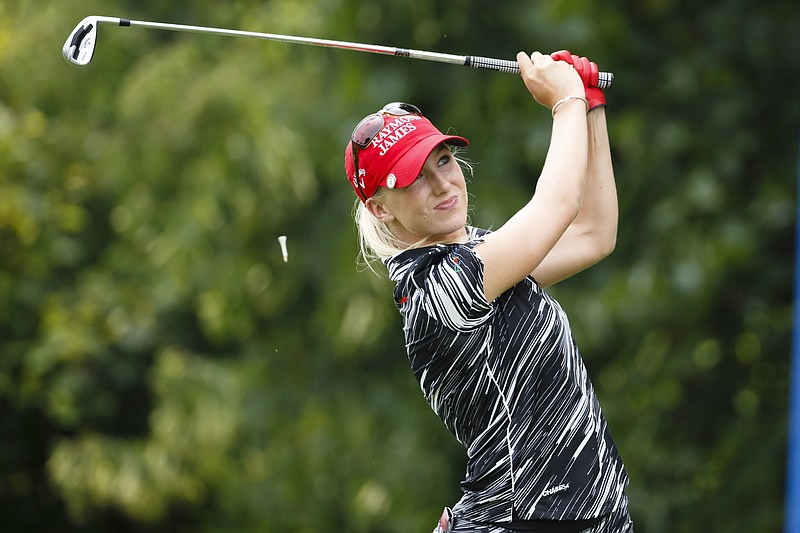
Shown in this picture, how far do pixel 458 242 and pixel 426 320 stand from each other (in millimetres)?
202

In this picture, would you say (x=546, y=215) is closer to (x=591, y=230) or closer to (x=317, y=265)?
(x=591, y=230)

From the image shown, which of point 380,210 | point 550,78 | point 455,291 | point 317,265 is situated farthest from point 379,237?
point 317,265

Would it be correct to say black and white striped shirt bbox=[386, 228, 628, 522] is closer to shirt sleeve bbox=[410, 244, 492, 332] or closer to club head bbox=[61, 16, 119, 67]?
shirt sleeve bbox=[410, 244, 492, 332]

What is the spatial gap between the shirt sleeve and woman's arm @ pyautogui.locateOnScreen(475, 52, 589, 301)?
2 centimetres

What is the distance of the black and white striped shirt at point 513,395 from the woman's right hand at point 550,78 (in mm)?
293

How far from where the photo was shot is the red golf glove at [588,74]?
236 cm

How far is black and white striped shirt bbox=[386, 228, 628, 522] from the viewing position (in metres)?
2.24

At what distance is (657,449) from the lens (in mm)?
6180

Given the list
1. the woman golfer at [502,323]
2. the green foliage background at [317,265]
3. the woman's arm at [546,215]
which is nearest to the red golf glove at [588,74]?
the woman golfer at [502,323]

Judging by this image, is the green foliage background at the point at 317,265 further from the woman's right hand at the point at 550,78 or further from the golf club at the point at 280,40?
the woman's right hand at the point at 550,78

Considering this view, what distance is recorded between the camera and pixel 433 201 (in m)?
2.31

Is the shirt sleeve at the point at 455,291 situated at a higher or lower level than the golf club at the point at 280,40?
lower

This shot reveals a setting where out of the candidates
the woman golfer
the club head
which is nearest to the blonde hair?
the woman golfer

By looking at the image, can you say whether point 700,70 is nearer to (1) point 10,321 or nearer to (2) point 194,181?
(2) point 194,181
